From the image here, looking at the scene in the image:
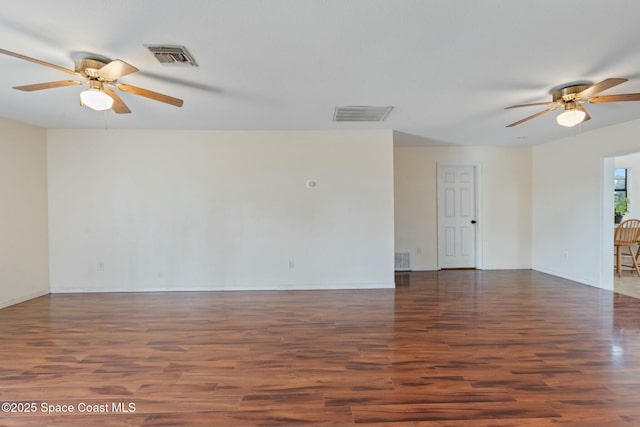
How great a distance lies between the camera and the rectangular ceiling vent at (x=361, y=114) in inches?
144

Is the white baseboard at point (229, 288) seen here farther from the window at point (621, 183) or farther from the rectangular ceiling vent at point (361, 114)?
the window at point (621, 183)

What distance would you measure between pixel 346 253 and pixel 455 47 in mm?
3215

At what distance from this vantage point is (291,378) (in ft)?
7.49

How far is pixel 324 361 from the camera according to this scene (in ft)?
8.30

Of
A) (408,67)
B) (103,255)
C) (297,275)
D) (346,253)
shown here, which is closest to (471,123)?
(408,67)

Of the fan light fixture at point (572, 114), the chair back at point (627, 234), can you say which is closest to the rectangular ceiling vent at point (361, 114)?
the fan light fixture at point (572, 114)

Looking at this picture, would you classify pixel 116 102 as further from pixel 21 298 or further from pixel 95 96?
pixel 21 298

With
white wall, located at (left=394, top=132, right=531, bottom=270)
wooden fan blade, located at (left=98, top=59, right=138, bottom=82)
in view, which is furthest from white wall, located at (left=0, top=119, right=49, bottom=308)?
white wall, located at (left=394, top=132, right=531, bottom=270)

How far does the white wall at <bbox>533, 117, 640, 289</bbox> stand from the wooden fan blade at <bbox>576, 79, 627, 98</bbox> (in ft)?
7.27

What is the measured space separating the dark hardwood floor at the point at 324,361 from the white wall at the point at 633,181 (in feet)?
11.4

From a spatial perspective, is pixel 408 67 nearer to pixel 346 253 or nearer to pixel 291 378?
pixel 291 378

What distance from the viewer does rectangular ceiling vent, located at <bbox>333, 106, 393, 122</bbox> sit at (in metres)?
3.66

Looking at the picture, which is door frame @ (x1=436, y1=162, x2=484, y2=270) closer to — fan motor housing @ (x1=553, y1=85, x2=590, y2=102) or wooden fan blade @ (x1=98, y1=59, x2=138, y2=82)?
fan motor housing @ (x1=553, y1=85, x2=590, y2=102)

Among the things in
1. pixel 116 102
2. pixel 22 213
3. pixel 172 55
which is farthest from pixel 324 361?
pixel 22 213
